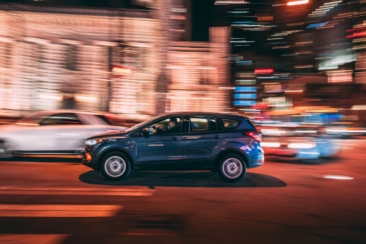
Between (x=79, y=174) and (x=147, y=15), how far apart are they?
2003 cm

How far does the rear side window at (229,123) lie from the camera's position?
934 centimetres

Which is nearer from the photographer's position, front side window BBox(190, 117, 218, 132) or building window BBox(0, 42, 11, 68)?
front side window BBox(190, 117, 218, 132)

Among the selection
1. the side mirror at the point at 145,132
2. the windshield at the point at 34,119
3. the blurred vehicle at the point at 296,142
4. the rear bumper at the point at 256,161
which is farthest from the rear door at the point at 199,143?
the windshield at the point at 34,119

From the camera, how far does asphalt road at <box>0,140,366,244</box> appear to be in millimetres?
5340

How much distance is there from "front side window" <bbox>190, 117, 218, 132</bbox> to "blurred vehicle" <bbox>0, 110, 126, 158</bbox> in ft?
10.3

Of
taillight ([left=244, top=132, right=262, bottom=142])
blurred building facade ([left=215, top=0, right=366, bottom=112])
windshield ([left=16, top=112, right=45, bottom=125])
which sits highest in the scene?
blurred building facade ([left=215, top=0, right=366, bottom=112])

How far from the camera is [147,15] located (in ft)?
91.5

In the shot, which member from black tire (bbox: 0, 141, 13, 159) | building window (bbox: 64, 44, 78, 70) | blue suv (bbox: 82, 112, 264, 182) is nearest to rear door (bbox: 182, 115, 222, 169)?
blue suv (bbox: 82, 112, 264, 182)

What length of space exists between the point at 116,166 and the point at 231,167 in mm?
2624

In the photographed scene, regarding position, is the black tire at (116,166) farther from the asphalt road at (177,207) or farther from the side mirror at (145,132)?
the side mirror at (145,132)

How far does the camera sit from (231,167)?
365 inches

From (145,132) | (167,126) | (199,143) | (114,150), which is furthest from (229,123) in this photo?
(114,150)

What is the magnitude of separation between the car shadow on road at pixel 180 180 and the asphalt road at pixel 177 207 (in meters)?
0.02

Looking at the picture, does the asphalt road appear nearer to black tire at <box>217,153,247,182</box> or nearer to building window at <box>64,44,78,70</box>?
black tire at <box>217,153,247,182</box>
